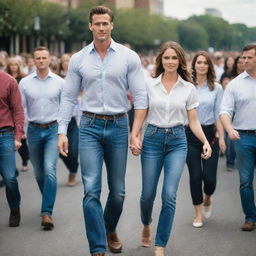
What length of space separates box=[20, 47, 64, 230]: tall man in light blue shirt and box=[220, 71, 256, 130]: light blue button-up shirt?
1.99 metres

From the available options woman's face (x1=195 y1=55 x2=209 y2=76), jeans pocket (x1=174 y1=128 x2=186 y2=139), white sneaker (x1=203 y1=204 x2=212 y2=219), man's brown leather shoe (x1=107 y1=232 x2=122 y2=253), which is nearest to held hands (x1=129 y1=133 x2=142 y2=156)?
jeans pocket (x1=174 y1=128 x2=186 y2=139)

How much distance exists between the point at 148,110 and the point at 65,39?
5919cm

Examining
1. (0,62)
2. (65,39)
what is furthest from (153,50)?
(0,62)

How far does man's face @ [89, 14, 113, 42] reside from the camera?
555cm

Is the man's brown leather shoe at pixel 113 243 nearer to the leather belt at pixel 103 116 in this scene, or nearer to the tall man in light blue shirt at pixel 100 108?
the tall man in light blue shirt at pixel 100 108

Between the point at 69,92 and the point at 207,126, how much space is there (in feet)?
7.28

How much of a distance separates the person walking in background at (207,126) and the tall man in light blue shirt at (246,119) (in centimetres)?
→ 45

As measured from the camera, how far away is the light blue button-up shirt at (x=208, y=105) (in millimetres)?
7430

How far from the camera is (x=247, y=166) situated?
6.86 metres

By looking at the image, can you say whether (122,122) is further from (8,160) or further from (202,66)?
(202,66)

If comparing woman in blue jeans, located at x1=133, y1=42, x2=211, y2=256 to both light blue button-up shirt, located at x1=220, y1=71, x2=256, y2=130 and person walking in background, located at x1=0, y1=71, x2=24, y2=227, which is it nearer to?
light blue button-up shirt, located at x1=220, y1=71, x2=256, y2=130

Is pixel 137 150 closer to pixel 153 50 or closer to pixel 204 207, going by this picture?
pixel 204 207

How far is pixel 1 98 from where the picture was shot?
6.84 metres

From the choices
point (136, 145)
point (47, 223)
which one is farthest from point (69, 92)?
point (47, 223)
